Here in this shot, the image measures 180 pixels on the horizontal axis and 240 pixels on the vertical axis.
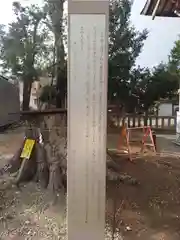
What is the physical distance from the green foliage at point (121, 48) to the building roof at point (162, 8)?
11 centimetres

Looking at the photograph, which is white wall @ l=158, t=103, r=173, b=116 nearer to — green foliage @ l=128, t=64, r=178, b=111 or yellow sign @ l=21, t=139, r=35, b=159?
green foliage @ l=128, t=64, r=178, b=111

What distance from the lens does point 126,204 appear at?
1683 millimetres

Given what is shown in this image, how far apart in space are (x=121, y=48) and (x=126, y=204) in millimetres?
977

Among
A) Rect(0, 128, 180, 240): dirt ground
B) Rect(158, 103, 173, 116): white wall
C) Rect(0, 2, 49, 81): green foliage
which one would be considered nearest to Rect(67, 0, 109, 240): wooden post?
Rect(0, 128, 180, 240): dirt ground

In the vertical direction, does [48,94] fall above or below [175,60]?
below

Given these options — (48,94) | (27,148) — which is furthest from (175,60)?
(27,148)

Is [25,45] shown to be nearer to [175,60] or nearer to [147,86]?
[147,86]

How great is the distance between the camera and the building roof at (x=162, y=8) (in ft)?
5.36

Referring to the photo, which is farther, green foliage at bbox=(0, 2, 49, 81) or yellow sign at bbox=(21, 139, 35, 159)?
yellow sign at bbox=(21, 139, 35, 159)

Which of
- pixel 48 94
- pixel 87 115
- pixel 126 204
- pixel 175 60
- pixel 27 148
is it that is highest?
pixel 175 60

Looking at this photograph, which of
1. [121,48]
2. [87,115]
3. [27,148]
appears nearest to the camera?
[87,115]

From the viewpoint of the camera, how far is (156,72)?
1.71 meters

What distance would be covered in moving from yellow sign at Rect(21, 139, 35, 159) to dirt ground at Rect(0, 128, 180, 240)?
2.2 inches

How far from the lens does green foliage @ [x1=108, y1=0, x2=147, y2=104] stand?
155 cm
